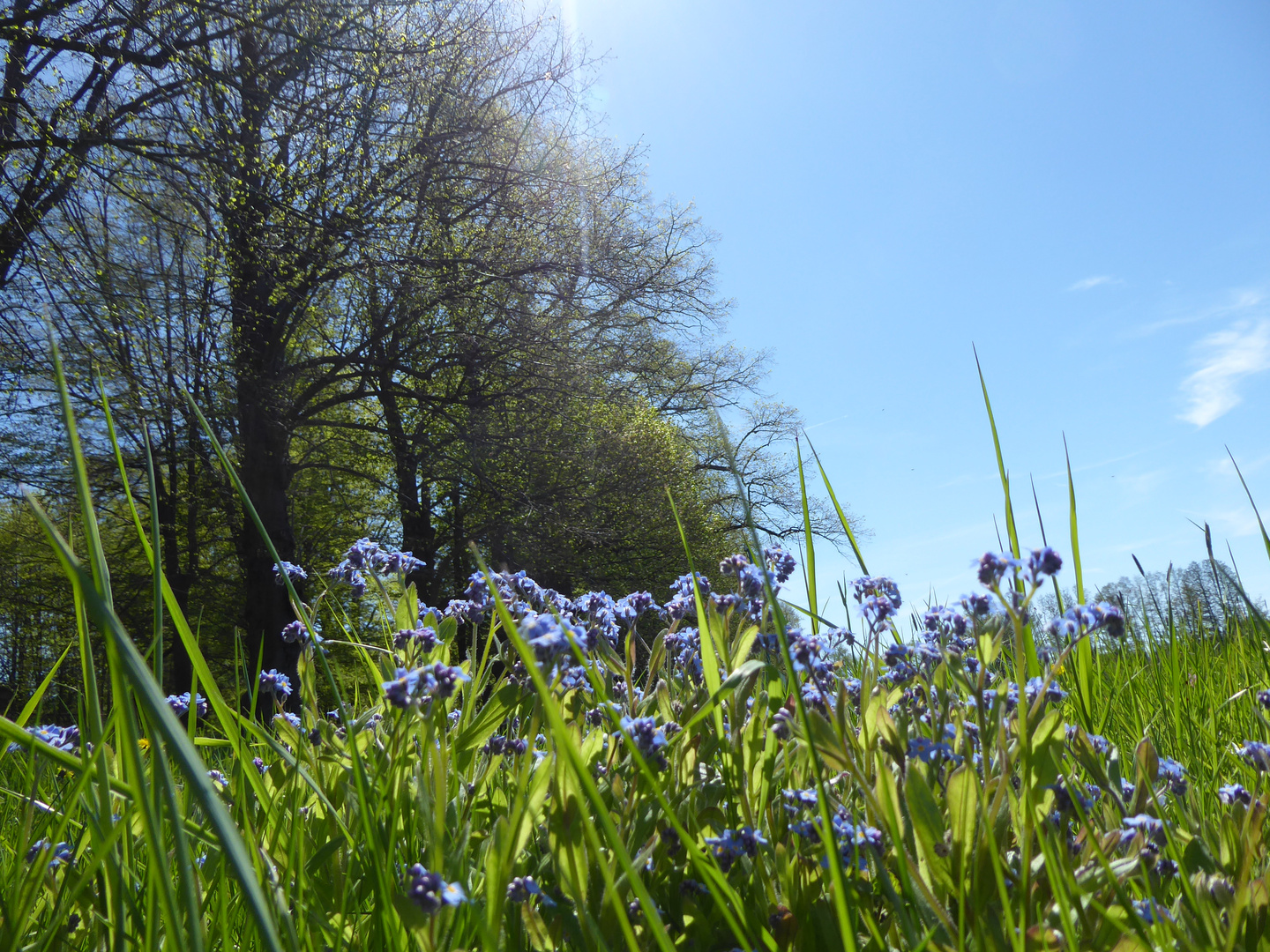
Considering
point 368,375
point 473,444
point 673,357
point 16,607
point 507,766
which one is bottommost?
point 507,766

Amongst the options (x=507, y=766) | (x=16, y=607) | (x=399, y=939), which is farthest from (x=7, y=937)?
(x=16, y=607)

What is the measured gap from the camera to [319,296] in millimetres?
13969

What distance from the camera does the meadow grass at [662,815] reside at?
2.89ft

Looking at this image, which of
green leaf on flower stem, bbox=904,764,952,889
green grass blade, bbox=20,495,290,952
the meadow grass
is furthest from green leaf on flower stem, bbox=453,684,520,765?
green grass blade, bbox=20,495,290,952

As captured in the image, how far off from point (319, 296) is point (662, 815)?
14.3 meters

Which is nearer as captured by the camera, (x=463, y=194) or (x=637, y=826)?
(x=637, y=826)

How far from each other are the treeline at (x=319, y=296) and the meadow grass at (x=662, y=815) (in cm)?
730

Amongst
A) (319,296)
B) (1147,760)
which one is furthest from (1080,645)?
(319,296)

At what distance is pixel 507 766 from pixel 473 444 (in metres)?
11.8

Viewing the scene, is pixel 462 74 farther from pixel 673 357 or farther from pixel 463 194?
pixel 673 357

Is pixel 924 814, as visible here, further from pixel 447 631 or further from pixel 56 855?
pixel 56 855

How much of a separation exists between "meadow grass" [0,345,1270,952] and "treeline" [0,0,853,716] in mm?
7303

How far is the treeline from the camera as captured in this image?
9.94m

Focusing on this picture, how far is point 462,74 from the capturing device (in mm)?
13180
